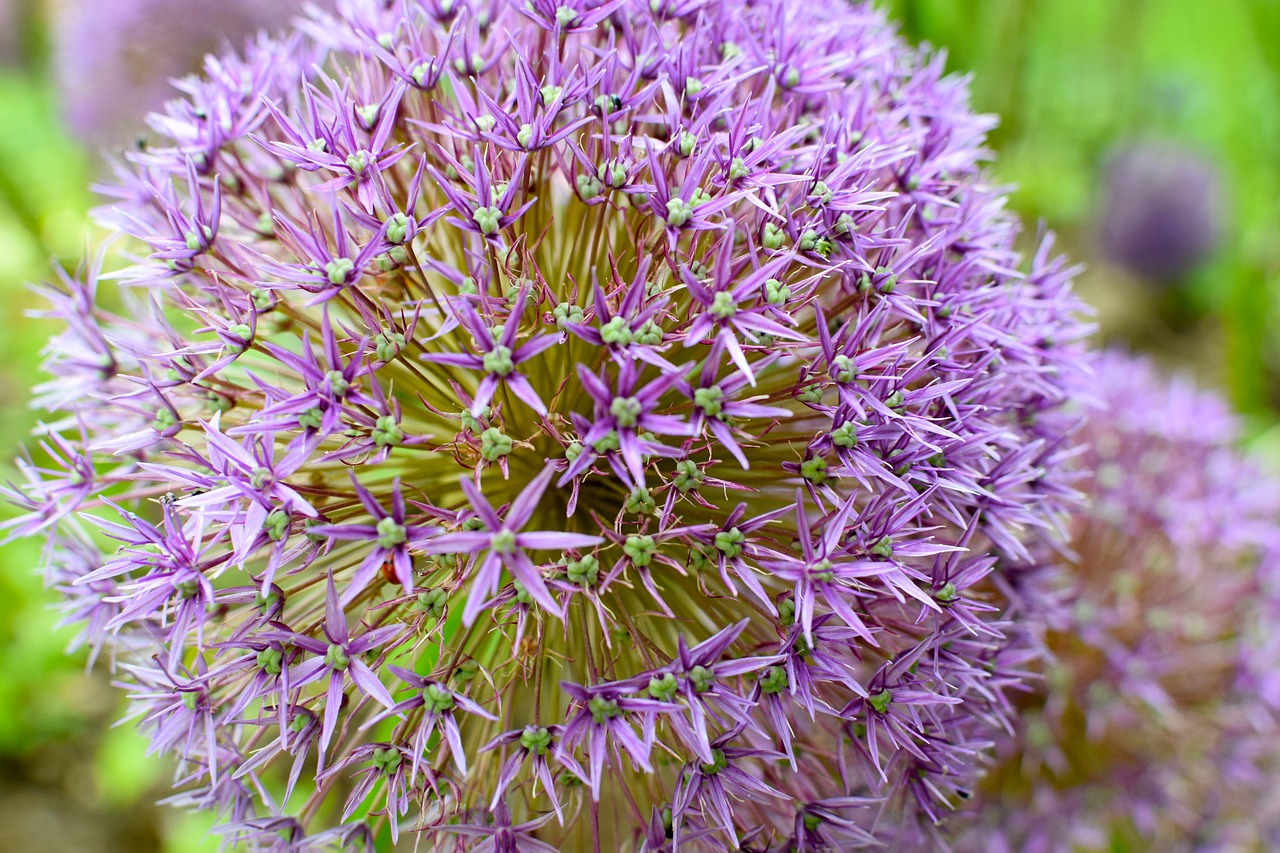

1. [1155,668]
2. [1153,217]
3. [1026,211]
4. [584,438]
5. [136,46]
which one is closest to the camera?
[584,438]

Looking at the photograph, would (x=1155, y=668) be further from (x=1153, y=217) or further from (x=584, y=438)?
(x=1153, y=217)

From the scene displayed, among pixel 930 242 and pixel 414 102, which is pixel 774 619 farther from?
pixel 414 102

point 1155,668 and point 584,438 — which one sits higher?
point 584,438

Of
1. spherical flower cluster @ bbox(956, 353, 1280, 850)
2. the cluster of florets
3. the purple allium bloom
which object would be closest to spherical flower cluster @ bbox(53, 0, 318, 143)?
the cluster of florets

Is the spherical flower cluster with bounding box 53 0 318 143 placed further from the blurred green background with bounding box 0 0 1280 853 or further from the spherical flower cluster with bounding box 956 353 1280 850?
the spherical flower cluster with bounding box 956 353 1280 850

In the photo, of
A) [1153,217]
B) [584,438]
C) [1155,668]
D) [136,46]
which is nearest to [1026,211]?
[1153,217]

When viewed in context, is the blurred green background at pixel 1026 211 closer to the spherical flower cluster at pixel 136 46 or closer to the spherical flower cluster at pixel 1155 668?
the spherical flower cluster at pixel 136 46

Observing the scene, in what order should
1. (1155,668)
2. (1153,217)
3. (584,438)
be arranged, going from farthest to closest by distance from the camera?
(1153,217) < (1155,668) < (584,438)
